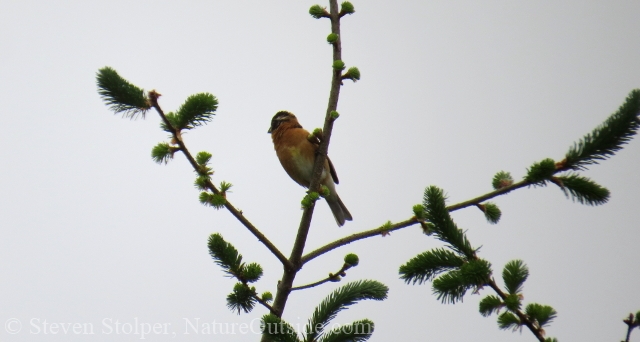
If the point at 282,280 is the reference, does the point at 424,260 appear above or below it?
below

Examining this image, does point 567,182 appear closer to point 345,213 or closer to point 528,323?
point 528,323

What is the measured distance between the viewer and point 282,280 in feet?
11.9

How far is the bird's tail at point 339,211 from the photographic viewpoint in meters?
8.16

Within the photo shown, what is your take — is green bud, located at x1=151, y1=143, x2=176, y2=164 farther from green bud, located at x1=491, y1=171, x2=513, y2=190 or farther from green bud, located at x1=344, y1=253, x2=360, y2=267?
green bud, located at x1=491, y1=171, x2=513, y2=190

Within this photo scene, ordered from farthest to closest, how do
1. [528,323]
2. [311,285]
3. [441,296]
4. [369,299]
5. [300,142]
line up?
[300,142] < [311,285] < [369,299] < [441,296] < [528,323]

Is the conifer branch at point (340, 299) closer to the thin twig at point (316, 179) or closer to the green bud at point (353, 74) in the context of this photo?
the thin twig at point (316, 179)

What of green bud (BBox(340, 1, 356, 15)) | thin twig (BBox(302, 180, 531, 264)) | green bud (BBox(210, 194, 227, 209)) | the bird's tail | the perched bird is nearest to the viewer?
thin twig (BBox(302, 180, 531, 264))

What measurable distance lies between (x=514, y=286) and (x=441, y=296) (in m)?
0.34

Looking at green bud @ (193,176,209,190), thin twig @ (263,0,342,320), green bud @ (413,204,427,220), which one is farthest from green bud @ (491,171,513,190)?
green bud @ (193,176,209,190)

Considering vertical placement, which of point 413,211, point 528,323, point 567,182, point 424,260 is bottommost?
point 528,323

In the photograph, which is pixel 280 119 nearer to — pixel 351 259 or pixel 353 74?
pixel 353 74

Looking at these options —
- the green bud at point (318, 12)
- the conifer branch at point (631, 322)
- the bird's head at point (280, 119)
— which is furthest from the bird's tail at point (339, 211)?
the conifer branch at point (631, 322)

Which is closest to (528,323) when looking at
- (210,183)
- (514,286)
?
(514,286)

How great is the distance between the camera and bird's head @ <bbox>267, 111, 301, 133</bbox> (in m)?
7.98
